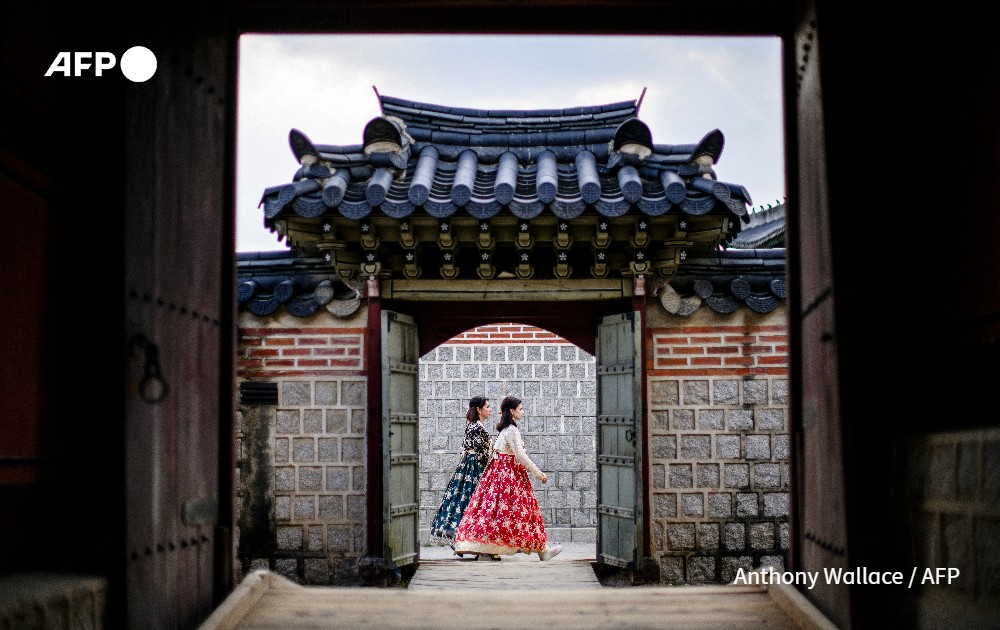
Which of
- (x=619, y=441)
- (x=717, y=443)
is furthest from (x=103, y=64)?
(x=717, y=443)

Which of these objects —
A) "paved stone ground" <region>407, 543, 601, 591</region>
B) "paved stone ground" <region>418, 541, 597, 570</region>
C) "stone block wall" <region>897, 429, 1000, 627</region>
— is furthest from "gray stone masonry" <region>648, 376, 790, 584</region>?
"stone block wall" <region>897, 429, 1000, 627</region>

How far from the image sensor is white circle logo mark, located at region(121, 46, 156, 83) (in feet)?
8.39

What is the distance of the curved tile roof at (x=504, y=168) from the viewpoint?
5859 mm

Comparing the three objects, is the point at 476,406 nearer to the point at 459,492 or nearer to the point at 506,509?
the point at 459,492

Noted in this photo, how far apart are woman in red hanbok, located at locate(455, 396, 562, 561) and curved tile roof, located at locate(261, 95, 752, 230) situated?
6.39ft

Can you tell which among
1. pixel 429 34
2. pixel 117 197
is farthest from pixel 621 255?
pixel 117 197

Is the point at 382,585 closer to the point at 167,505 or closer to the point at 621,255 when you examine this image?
the point at 621,255

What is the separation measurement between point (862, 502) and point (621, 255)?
165 inches

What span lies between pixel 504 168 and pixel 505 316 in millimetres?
1337

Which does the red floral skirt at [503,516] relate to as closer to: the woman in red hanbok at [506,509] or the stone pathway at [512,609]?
the woman in red hanbok at [506,509]

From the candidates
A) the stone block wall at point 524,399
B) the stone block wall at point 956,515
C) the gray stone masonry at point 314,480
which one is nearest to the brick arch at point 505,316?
the gray stone masonry at point 314,480

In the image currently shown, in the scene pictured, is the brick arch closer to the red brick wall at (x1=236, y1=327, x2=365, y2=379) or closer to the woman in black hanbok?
the red brick wall at (x1=236, y1=327, x2=365, y2=379)

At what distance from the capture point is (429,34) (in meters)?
3.39

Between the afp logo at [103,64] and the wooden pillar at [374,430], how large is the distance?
4.09m
